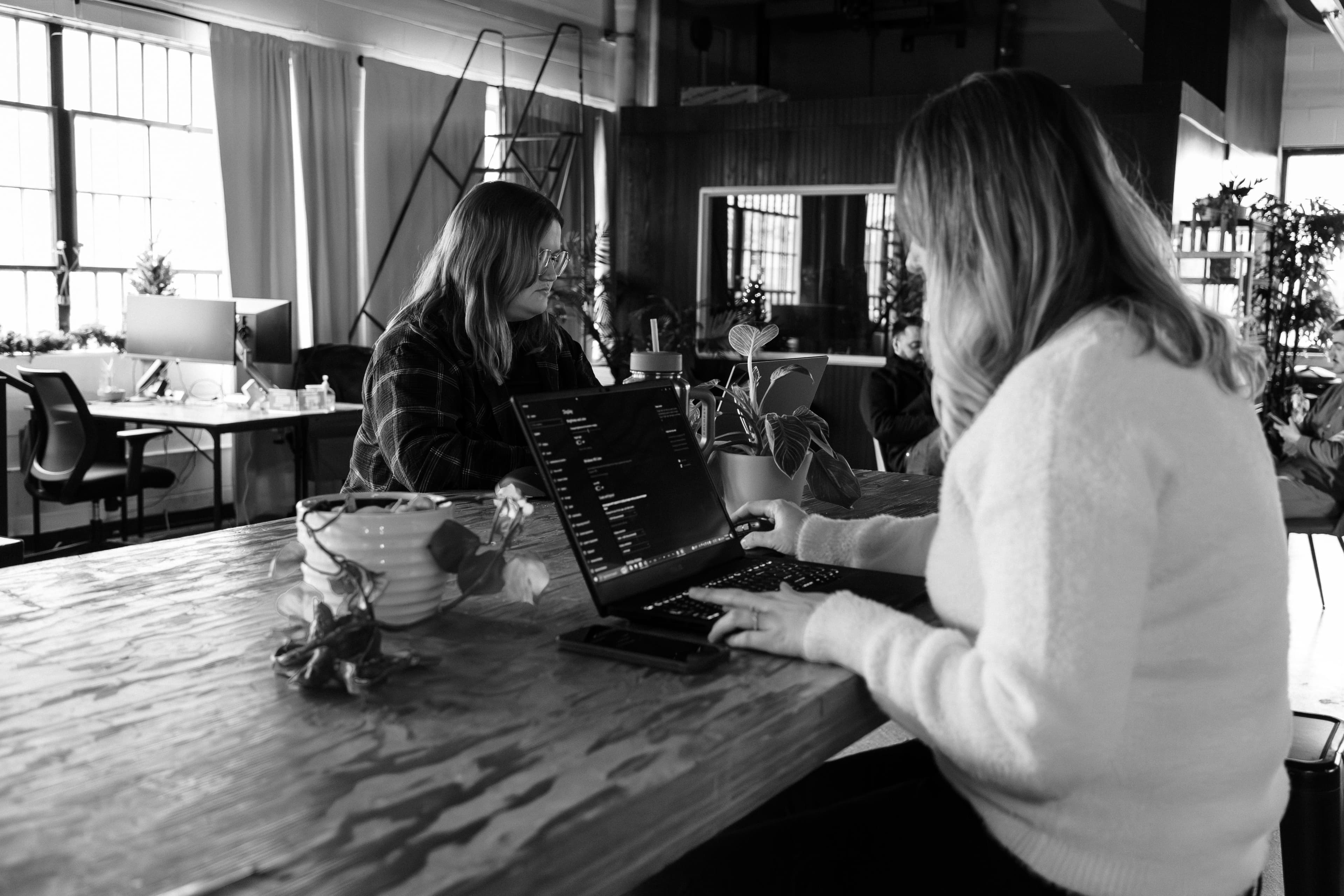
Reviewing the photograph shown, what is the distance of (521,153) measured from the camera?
8734 millimetres

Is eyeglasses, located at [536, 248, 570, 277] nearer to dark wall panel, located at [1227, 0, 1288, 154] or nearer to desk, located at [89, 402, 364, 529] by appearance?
desk, located at [89, 402, 364, 529]

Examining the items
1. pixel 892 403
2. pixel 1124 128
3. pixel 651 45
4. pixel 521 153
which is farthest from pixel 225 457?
pixel 1124 128

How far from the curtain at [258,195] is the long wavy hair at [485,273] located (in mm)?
4025

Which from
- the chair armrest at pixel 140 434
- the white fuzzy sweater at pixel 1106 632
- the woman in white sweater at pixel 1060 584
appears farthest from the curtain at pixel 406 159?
the white fuzzy sweater at pixel 1106 632

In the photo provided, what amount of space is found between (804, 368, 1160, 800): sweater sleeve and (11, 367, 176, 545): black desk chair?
488 cm

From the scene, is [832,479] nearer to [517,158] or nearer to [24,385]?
[24,385]

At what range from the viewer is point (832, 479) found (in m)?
2.09

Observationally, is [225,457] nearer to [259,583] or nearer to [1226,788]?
[259,583]

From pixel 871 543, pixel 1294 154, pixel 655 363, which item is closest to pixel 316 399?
pixel 655 363

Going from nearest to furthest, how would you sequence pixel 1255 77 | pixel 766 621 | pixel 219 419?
pixel 766 621, pixel 219 419, pixel 1255 77

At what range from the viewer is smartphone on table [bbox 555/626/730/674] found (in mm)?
1219

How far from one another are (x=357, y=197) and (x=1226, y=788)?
7.27m

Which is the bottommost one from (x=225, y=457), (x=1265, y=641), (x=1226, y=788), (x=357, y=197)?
(x=225, y=457)

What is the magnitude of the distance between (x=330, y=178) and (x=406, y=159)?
2.17 ft
